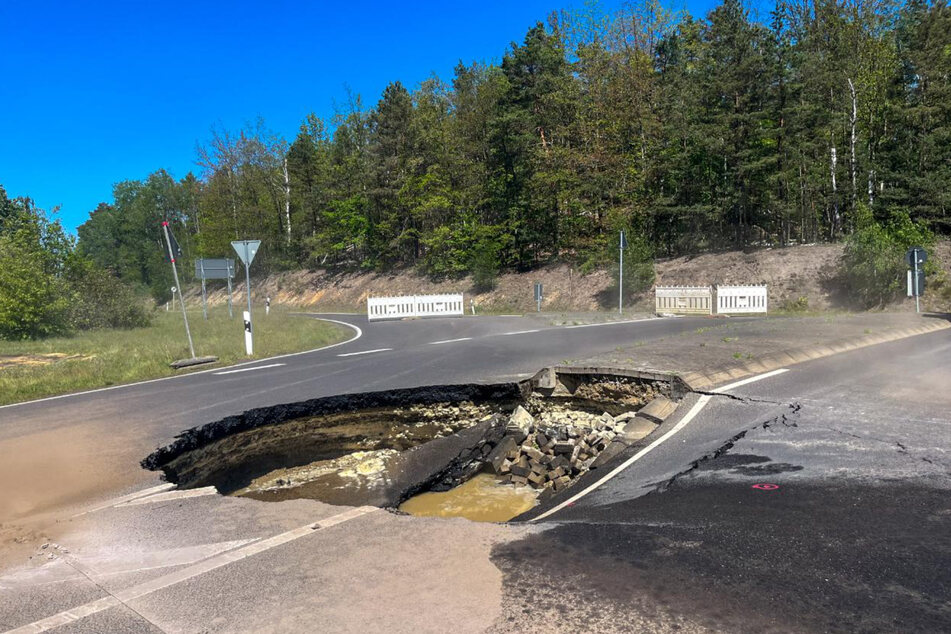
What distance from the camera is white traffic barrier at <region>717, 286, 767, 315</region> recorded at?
2470 centimetres

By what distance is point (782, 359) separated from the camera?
33.4 feet

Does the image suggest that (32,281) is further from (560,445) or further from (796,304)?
(796,304)

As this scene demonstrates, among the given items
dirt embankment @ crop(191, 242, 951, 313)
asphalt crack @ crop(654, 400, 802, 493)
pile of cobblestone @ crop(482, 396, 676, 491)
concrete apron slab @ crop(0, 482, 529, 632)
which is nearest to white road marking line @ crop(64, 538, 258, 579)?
concrete apron slab @ crop(0, 482, 529, 632)

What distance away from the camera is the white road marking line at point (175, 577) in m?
2.98

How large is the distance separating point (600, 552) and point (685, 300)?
2382 centimetres

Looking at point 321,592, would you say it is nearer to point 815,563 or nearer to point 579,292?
point 815,563

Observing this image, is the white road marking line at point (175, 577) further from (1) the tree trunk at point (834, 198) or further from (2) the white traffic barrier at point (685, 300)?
(1) the tree trunk at point (834, 198)

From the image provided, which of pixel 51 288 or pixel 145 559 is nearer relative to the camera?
pixel 145 559

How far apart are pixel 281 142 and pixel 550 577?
2631 inches

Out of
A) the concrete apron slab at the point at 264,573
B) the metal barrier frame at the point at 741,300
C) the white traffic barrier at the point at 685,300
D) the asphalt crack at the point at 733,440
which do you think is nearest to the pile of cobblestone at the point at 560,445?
the asphalt crack at the point at 733,440

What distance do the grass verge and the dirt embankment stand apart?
625 inches

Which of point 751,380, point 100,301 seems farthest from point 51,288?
point 751,380

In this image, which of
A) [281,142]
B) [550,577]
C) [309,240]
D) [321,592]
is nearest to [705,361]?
[550,577]

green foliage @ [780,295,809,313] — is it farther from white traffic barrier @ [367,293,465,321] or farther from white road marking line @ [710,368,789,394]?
white road marking line @ [710,368,789,394]
